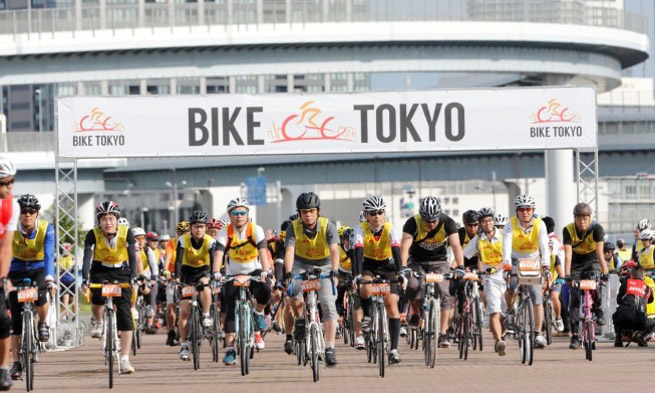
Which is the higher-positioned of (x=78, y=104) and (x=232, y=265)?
(x=78, y=104)

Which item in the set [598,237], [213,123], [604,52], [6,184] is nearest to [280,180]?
[604,52]

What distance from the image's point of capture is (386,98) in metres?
26.6

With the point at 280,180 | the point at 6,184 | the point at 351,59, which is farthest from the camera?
the point at 280,180

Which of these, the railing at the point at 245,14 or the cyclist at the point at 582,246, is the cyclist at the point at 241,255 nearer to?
the cyclist at the point at 582,246

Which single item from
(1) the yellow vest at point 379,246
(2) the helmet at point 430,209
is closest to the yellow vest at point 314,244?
(1) the yellow vest at point 379,246

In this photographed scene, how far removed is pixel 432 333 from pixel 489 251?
3.41 metres

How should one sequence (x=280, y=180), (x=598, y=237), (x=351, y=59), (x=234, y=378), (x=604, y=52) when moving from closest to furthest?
(x=234, y=378) < (x=598, y=237) < (x=351, y=59) < (x=604, y=52) < (x=280, y=180)

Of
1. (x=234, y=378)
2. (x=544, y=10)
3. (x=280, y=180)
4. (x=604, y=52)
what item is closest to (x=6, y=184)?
(x=234, y=378)

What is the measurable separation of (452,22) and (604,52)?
8.28 metres

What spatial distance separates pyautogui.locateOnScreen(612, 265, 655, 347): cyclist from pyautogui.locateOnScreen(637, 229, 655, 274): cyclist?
30.1 inches

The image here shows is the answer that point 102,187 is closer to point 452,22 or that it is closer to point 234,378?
point 452,22

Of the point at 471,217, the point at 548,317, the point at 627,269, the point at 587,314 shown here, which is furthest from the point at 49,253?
the point at 627,269

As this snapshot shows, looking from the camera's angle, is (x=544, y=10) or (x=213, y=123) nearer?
(x=213, y=123)

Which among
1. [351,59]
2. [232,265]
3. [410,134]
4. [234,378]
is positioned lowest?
[234,378]
